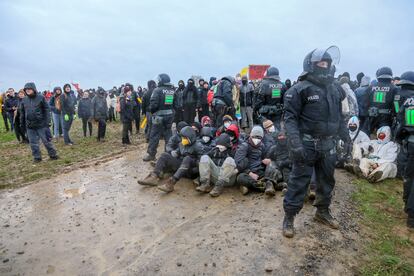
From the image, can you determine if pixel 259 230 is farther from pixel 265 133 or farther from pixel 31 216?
pixel 31 216

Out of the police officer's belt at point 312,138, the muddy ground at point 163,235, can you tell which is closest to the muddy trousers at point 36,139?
the muddy ground at point 163,235

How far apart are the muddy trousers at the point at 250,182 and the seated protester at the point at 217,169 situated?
0.13 metres

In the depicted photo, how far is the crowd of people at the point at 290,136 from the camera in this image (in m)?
4.14

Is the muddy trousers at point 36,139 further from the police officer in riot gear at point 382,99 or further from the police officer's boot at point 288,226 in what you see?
the police officer in riot gear at point 382,99

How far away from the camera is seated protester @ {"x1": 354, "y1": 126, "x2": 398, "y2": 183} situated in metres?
6.86

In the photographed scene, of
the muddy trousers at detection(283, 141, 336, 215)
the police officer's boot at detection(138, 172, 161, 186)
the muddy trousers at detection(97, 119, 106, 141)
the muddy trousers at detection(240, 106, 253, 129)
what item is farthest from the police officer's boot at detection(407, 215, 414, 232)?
the muddy trousers at detection(97, 119, 106, 141)

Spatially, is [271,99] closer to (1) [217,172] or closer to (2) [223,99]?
(2) [223,99]

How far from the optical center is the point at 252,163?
6484 millimetres

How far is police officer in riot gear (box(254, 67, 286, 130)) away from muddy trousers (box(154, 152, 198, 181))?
2030mm

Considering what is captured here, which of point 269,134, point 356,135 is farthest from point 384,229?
point 356,135

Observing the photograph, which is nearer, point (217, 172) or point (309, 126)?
point (309, 126)

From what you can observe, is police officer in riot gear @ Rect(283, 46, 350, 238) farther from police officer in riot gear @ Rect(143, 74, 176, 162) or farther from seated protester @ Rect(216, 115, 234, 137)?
police officer in riot gear @ Rect(143, 74, 176, 162)

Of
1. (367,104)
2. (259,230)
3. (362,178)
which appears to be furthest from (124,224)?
(367,104)

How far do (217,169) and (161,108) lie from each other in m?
2.60
